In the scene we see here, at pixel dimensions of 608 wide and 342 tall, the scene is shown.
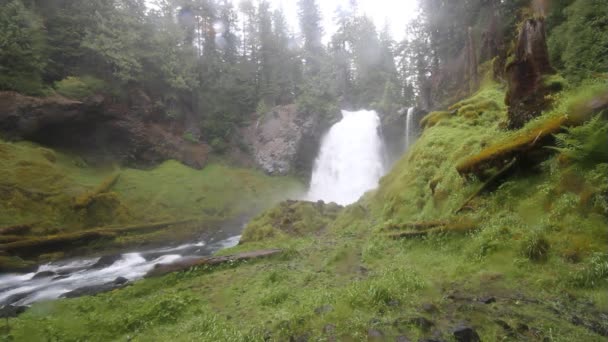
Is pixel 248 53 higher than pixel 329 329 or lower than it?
higher

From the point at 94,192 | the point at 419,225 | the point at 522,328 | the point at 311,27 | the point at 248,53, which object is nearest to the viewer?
the point at 522,328

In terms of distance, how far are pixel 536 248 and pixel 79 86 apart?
2995cm

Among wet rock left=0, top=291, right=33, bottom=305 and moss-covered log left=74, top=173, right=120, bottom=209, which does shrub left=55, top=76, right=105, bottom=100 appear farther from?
wet rock left=0, top=291, right=33, bottom=305

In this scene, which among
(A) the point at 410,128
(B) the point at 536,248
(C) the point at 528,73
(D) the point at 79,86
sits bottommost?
(B) the point at 536,248

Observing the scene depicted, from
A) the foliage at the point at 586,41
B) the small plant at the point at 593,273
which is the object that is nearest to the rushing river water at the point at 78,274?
the small plant at the point at 593,273

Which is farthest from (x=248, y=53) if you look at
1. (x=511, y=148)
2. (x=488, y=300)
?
(x=488, y=300)

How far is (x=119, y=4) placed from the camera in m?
31.3

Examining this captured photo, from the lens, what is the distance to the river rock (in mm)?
38781

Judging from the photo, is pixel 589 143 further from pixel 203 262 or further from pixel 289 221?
pixel 289 221

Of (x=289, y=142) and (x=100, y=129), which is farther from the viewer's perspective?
(x=289, y=142)

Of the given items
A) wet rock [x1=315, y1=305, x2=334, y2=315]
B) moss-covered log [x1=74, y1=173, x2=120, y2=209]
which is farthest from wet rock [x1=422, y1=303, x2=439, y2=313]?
moss-covered log [x1=74, y1=173, x2=120, y2=209]

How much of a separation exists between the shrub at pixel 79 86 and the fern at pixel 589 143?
29174mm

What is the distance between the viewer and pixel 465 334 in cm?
402

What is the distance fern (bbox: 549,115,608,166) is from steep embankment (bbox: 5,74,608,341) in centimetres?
2
